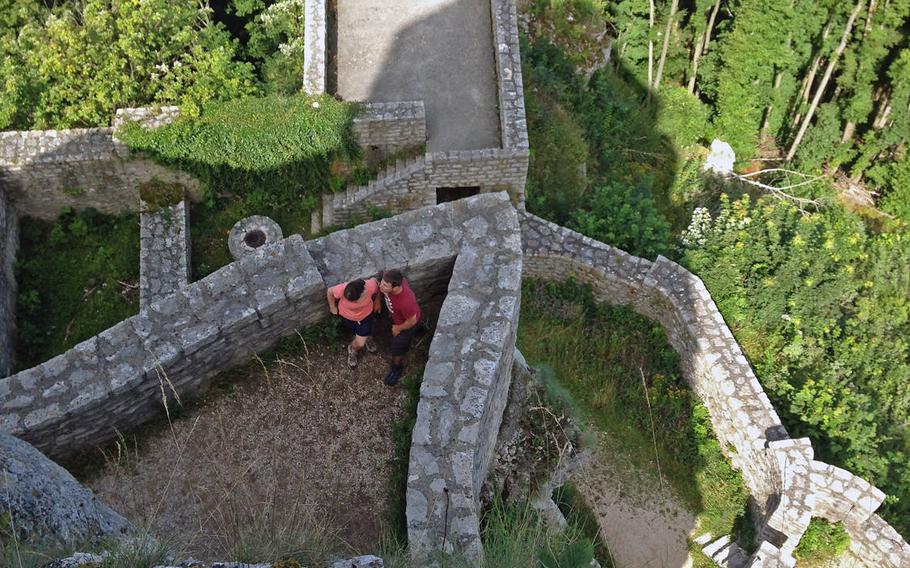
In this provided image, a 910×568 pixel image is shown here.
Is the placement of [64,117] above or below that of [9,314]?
above

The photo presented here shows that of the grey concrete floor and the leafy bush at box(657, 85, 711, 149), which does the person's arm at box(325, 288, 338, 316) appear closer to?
the grey concrete floor

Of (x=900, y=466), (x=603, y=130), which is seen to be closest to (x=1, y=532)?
(x=900, y=466)

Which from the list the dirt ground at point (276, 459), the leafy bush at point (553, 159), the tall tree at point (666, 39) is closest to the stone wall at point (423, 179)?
the leafy bush at point (553, 159)

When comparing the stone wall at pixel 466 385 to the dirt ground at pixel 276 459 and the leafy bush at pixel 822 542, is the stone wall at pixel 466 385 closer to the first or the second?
the dirt ground at pixel 276 459

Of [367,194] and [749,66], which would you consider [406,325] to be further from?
[749,66]

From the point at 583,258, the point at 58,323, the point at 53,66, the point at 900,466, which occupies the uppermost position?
the point at 53,66

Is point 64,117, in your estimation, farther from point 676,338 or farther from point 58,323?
point 676,338

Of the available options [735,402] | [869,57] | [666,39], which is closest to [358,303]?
[735,402]
